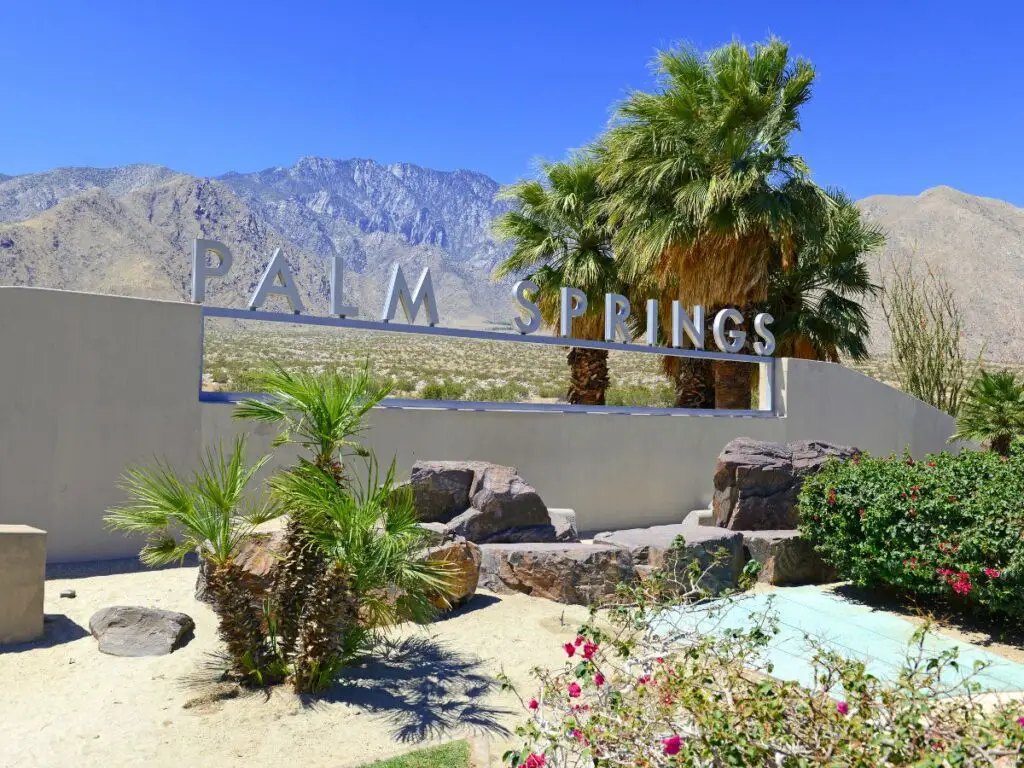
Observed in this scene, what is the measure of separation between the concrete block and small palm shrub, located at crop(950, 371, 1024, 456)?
16.2m

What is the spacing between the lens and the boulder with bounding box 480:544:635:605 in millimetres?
7672

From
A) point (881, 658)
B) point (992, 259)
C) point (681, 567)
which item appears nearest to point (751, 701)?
point (881, 658)

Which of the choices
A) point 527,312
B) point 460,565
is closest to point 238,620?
point 460,565

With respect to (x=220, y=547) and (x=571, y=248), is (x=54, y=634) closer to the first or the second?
(x=220, y=547)

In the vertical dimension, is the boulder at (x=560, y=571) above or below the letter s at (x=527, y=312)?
below

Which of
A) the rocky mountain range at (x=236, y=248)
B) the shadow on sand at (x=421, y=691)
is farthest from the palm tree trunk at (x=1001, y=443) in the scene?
the rocky mountain range at (x=236, y=248)

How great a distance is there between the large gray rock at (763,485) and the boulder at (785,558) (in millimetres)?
384

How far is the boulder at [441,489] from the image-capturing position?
853 centimetres

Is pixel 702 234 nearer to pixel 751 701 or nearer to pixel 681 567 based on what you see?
pixel 681 567

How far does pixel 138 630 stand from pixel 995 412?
16279 millimetres

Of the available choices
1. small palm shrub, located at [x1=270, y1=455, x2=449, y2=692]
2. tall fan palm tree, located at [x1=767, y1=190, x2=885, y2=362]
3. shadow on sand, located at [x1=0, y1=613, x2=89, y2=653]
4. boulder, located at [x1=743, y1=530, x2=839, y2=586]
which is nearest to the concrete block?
shadow on sand, located at [x1=0, y1=613, x2=89, y2=653]

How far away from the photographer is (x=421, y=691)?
18.1 feet

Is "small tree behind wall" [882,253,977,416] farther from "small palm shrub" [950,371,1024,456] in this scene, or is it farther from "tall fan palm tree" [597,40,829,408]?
"tall fan palm tree" [597,40,829,408]

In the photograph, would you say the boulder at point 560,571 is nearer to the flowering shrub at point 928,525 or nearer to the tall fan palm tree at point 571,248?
the flowering shrub at point 928,525
